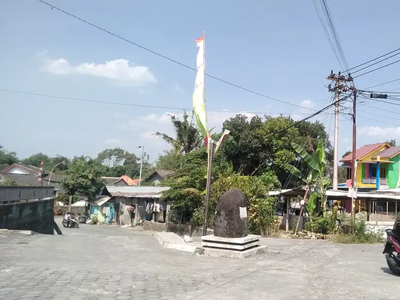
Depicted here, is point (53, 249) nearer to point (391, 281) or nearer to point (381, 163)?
point (391, 281)

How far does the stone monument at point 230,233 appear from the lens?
35.0 feet

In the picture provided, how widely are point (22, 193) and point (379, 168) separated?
34485 mm

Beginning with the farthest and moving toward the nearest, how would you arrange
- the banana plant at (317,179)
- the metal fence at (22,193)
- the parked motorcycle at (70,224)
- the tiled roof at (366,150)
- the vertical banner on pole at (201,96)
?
the tiled roof at (366,150) → the parked motorcycle at (70,224) → the banana plant at (317,179) → the metal fence at (22,193) → the vertical banner on pole at (201,96)

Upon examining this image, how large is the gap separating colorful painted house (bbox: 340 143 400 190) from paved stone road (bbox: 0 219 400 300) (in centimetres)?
3118

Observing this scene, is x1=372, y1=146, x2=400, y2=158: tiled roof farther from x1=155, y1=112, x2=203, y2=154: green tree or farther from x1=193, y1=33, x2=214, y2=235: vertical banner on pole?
x1=193, y1=33, x2=214, y2=235: vertical banner on pole

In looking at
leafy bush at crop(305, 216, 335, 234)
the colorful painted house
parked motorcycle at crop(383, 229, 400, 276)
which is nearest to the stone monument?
parked motorcycle at crop(383, 229, 400, 276)

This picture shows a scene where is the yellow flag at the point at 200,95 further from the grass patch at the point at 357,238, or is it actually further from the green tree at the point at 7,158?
the green tree at the point at 7,158

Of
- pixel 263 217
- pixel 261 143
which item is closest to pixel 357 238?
pixel 263 217

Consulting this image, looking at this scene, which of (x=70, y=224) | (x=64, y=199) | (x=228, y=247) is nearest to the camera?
(x=228, y=247)

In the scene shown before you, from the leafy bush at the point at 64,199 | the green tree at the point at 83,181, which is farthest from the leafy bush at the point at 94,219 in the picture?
the leafy bush at the point at 64,199

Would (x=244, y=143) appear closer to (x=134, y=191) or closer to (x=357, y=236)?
(x=134, y=191)

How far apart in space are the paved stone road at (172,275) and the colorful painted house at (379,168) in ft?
102

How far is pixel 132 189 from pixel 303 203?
52.7 feet

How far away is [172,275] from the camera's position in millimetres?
7738
